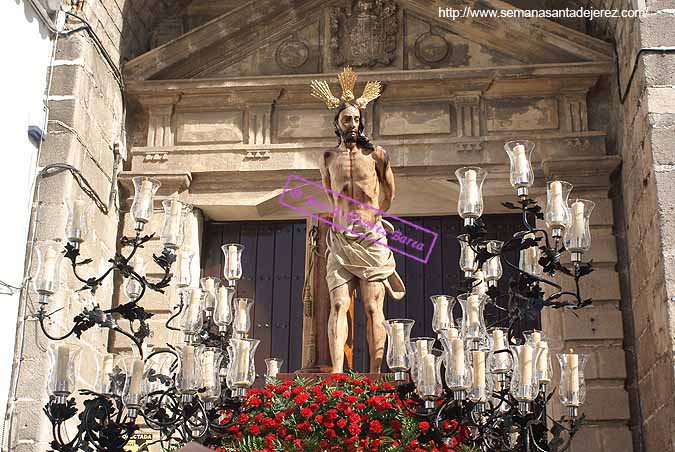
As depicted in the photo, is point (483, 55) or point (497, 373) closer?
point (497, 373)

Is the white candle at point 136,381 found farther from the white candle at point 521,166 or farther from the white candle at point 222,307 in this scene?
the white candle at point 521,166

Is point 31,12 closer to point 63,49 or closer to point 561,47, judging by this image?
point 63,49

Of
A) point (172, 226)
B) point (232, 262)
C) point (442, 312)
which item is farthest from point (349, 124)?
point (442, 312)

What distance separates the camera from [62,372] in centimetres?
606

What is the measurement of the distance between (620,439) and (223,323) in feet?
12.4

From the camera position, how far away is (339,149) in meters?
8.30

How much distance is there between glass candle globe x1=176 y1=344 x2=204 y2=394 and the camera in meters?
6.11

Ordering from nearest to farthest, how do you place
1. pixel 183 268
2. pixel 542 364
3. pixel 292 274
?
pixel 542 364 < pixel 183 268 < pixel 292 274

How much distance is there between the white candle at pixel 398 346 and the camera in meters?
6.05

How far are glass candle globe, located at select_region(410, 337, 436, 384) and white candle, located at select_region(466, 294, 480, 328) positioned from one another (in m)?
0.27

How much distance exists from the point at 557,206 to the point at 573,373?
0.91 meters

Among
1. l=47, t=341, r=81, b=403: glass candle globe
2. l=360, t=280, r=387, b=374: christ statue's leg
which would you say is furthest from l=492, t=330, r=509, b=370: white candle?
l=47, t=341, r=81, b=403: glass candle globe

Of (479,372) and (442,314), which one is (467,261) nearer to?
(442,314)

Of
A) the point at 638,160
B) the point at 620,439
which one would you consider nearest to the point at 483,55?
the point at 638,160
